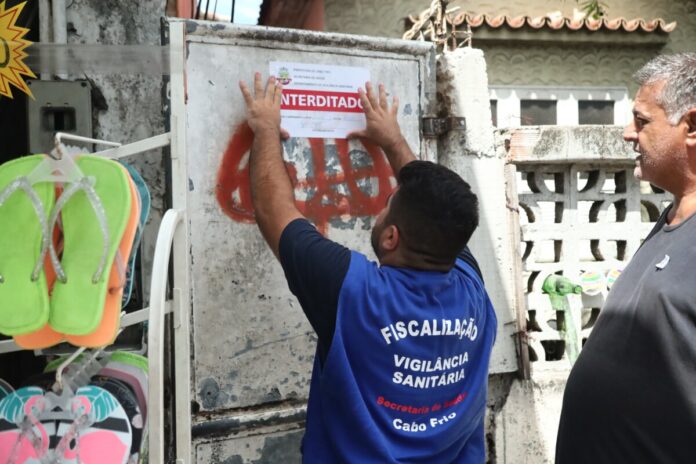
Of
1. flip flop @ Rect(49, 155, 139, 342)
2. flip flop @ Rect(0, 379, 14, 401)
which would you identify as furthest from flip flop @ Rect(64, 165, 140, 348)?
flip flop @ Rect(0, 379, 14, 401)

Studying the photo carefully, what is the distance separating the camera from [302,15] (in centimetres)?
634

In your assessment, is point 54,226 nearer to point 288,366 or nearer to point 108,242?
point 108,242

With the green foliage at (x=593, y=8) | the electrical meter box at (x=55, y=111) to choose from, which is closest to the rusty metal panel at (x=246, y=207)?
the electrical meter box at (x=55, y=111)

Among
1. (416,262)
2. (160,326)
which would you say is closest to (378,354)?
(416,262)

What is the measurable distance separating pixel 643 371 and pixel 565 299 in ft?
4.38

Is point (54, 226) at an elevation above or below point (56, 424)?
above

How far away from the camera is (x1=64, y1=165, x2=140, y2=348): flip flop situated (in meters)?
1.59

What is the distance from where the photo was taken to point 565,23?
24.2 feet

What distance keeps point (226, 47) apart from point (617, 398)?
1.56m

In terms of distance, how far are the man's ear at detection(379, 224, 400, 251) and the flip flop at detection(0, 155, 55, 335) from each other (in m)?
0.79

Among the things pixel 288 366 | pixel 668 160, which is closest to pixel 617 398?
pixel 668 160

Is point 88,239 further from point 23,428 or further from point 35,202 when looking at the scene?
point 23,428

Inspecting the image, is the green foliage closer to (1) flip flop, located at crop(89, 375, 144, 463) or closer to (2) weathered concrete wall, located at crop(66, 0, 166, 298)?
(2) weathered concrete wall, located at crop(66, 0, 166, 298)

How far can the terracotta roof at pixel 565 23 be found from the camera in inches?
285
